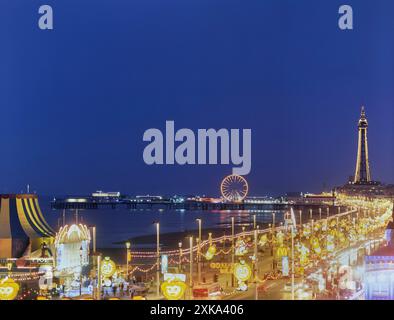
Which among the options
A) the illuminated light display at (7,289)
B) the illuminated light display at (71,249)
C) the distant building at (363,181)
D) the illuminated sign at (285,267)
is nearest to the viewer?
the illuminated light display at (7,289)

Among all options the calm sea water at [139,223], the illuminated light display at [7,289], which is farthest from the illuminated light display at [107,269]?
the calm sea water at [139,223]

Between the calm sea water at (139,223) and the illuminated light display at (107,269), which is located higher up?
the illuminated light display at (107,269)

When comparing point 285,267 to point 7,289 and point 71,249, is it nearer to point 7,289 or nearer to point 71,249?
point 71,249

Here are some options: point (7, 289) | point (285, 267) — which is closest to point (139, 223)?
point (285, 267)

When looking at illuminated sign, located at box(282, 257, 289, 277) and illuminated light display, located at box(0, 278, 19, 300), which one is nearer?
illuminated light display, located at box(0, 278, 19, 300)

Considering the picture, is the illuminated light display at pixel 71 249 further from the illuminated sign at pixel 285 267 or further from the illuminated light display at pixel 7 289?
the illuminated light display at pixel 7 289

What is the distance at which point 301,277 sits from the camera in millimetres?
16219

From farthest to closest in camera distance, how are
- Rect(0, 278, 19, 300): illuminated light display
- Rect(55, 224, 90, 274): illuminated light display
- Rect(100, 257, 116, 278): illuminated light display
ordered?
Rect(55, 224, 90, 274): illuminated light display → Rect(100, 257, 116, 278): illuminated light display → Rect(0, 278, 19, 300): illuminated light display

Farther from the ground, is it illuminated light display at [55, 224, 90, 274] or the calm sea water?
illuminated light display at [55, 224, 90, 274]

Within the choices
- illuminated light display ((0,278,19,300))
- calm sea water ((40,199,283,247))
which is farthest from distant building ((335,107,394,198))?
illuminated light display ((0,278,19,300))

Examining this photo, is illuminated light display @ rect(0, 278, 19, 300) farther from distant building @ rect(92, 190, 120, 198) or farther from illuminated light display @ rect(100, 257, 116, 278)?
distant building @ rect(92, 190, 120, 198)

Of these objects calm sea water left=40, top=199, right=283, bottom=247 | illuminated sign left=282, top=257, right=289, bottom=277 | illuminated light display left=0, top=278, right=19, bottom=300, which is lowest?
calm sea water left=40, top=199, right=283, bottom=247
